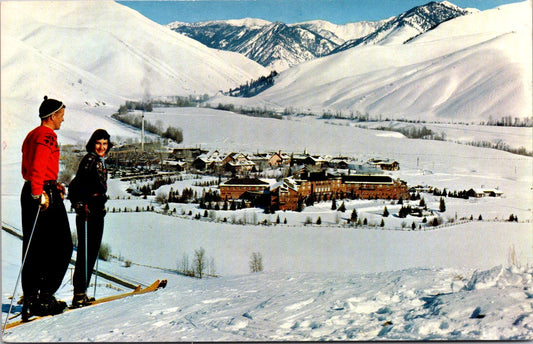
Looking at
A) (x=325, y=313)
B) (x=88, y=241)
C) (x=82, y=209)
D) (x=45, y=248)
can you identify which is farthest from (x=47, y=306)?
(x=325, y=313)

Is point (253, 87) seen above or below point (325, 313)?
above

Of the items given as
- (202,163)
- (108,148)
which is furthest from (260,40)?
(108,148)

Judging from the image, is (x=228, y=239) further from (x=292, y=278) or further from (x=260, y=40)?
(x=260, y=40)

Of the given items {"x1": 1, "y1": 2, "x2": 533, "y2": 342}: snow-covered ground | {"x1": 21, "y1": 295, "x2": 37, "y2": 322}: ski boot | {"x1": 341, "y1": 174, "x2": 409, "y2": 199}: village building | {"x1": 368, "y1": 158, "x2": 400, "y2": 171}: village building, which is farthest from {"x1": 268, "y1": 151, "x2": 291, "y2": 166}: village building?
{"x1": 21, "y1": 295, "x2": 37, "y2": 322}: ski boot

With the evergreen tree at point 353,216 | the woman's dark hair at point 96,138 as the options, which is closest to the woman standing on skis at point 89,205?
the woman's dark hair at point 96,138

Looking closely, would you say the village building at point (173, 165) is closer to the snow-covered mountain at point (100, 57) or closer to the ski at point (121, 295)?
the snow-covered mountain at point (100, 57)

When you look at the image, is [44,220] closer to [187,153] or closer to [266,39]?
[187,153]

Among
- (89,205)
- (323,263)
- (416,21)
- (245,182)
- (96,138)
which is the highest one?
(416,21)
